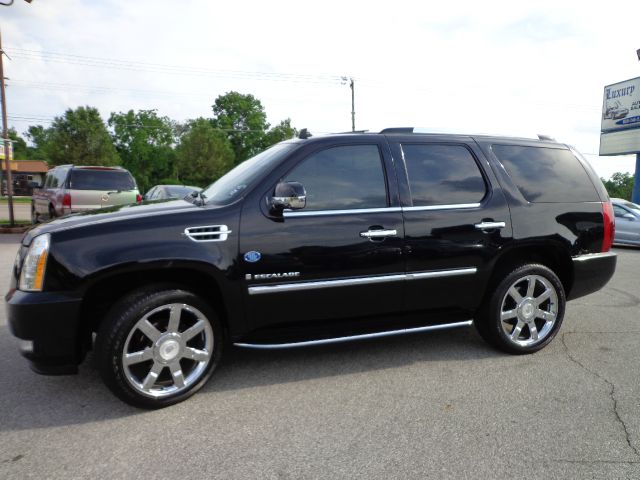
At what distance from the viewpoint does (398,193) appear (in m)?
3.44

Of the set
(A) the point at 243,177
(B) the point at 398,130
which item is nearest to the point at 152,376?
(A) the point at 243,177

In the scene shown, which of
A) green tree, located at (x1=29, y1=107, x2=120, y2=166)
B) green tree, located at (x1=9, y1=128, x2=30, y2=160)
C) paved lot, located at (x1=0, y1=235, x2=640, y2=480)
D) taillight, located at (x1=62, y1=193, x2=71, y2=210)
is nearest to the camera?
paved lot, located at (x1=0, y1=235, x2=640, y2=480)

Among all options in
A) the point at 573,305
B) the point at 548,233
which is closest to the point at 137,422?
the point at 548,233

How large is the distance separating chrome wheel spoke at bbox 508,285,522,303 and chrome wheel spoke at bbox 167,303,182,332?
105 inches

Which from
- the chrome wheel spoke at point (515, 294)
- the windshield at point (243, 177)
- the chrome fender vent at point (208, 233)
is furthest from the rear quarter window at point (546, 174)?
the chrome fender vent at point (208, 233)

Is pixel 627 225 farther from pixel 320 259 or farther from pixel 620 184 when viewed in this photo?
pixel 620 184

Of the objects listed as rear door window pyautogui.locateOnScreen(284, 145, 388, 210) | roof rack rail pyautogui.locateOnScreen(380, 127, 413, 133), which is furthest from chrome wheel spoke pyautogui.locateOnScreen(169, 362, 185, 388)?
roof rack rail pyautogui.locateOnScreen(380, 127, 413, 133)

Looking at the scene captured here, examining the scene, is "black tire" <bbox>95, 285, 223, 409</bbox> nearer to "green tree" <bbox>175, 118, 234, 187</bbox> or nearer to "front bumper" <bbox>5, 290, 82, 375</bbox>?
"front bumper" <bbox>5, 290, 82, 375</bbox>

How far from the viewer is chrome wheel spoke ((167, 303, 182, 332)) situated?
2.95 metres

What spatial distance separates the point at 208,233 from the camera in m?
2.95

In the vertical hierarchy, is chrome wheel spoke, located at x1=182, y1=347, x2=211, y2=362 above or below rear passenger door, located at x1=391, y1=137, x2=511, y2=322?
below

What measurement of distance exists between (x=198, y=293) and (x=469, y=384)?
6.80ft

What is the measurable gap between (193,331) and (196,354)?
0.56 feet

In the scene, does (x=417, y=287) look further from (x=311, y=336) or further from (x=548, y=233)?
(x=548, y=233)
